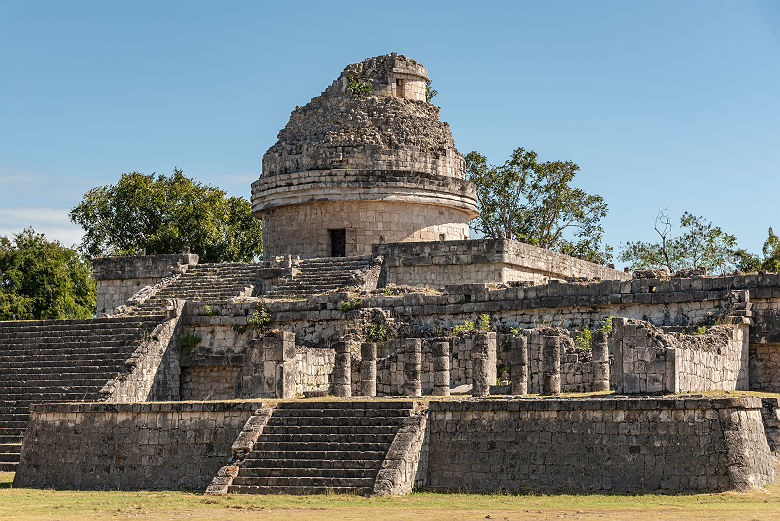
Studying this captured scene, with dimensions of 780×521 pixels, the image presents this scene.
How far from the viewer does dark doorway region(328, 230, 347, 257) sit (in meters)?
35.2

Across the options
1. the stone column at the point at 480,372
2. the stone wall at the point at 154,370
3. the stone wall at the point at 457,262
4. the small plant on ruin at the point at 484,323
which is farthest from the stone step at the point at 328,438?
the stone wall at the point at 457,262

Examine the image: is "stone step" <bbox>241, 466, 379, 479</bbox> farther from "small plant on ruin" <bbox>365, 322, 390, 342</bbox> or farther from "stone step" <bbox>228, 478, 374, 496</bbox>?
"small plant on ruin" <bbox>365, 322, 390, 342</bbox>

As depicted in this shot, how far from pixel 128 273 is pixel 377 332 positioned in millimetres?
9707

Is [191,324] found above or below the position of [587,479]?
above

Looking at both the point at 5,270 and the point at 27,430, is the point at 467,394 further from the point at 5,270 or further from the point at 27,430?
the point at 5,270

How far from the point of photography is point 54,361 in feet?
96.5

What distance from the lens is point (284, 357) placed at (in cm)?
2564

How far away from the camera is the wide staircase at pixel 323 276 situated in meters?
31.8

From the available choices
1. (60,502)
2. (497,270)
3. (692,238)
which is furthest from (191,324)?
(692,238)

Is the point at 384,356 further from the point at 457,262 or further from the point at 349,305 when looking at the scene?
the point at 457,262

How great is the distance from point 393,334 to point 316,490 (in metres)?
9.10

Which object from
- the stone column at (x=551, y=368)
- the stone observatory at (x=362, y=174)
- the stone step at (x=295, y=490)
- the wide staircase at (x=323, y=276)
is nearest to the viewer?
the stone step at (x=295, y=490)

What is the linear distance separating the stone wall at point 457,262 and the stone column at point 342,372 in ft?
23.1

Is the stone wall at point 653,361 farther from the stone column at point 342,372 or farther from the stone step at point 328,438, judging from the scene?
the stone column at point 342,372
